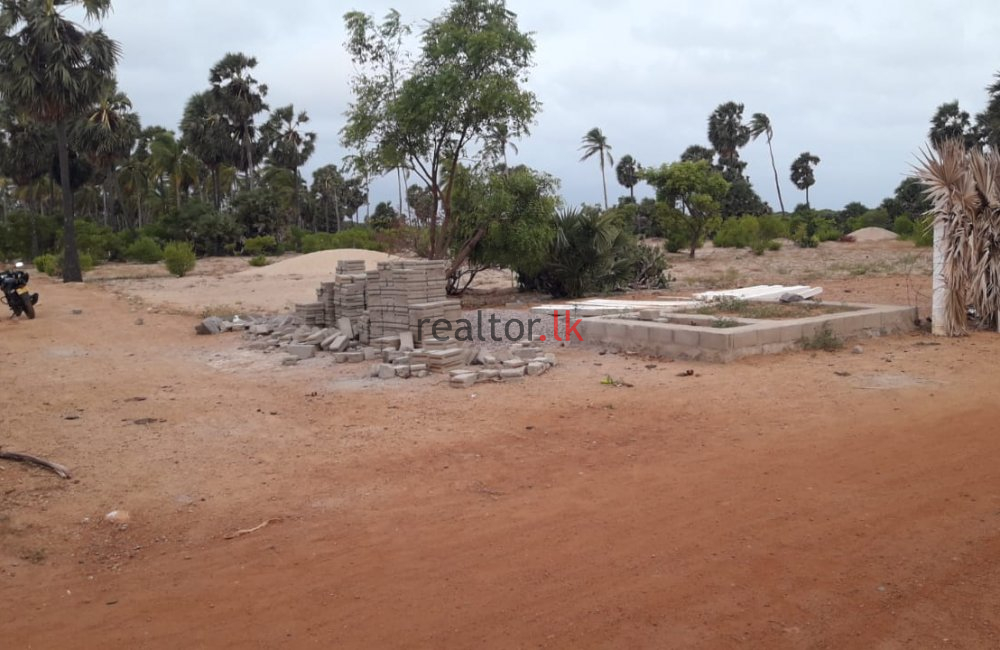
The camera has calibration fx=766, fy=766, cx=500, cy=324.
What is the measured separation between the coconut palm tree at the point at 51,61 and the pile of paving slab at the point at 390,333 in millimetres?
18675

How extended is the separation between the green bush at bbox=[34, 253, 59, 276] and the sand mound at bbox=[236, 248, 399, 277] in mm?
8705

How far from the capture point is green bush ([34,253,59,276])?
3334 centimetres

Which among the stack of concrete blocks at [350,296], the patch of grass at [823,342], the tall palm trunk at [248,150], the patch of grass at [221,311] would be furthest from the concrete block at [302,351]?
the tall palm trunk at [248,150]

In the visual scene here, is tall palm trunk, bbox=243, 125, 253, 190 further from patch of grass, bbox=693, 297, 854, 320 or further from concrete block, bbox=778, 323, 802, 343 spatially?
concrete block, bbox=778, 323, 802, 343

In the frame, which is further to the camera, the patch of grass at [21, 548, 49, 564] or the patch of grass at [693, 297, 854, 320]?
the patch of grass at [693, 297, 854, 320]

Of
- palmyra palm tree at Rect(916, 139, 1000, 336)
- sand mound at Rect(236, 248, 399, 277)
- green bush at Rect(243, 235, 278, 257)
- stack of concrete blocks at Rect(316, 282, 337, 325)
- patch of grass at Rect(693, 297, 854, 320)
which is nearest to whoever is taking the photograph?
palmyra palm tree at Rect(916, 139, 1000, 336)

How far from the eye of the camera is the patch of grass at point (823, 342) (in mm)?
9875

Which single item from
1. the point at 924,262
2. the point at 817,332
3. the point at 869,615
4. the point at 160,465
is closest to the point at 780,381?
the point at 817,332

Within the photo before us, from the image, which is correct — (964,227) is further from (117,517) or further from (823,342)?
(117,517)

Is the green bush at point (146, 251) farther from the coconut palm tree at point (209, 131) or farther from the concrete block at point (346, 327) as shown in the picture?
the concrete block at point (346, 327)

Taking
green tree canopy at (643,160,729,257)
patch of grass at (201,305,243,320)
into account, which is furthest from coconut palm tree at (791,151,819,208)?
patch of grass at (201,305,243,320)

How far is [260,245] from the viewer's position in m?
43.8

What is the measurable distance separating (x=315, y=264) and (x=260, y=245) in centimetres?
1376

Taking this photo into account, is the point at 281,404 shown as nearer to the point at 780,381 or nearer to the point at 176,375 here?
the point at 176,375
